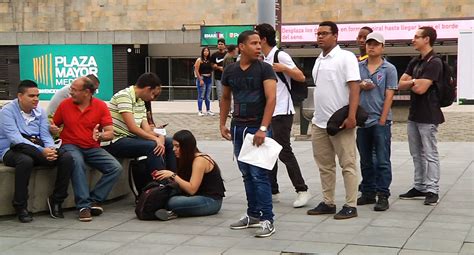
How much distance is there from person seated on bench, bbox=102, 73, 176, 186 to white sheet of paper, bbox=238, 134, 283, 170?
1580 mm

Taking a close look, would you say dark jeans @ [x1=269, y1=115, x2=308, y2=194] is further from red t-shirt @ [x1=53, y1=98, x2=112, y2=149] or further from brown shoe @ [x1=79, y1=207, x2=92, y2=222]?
brown shoe @ [x1=79, y1=207, x2=92, y2=222]

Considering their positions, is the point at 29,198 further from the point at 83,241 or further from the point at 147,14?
the point at 147,14

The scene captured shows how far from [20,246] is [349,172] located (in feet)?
9.96

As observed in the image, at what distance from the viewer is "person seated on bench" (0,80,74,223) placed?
6340mm

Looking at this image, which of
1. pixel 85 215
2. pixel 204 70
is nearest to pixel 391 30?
pixel 204 70

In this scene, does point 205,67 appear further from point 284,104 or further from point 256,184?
point 256,184

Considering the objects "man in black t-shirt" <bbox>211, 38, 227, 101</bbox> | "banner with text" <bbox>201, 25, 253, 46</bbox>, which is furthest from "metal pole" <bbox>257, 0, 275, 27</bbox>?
"banner with text" <bbox>201, 25, 253, 46</bbox>

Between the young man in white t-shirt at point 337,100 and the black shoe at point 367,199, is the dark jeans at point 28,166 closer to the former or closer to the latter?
the young man in white t-shirt at point 337,100

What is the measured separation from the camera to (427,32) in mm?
6973

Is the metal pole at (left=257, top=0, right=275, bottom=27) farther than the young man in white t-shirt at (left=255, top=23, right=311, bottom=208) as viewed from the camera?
Yes

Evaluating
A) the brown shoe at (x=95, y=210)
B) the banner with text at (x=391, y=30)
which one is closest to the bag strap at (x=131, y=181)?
the brown shoe at (x=95, y=210)

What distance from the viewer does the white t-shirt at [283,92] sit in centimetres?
688

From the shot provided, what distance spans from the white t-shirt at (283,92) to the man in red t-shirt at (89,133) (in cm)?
175

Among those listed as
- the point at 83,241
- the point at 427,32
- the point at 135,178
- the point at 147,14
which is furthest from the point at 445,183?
the point at 147,14
